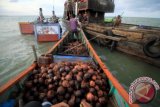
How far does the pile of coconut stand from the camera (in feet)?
8.46

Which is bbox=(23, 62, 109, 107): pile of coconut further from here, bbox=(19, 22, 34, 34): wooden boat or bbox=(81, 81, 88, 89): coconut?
bbox=(19, 22, 34, 34): wooden boat

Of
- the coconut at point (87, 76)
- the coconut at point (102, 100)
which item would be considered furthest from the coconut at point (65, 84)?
the coconut at point (102, 100)

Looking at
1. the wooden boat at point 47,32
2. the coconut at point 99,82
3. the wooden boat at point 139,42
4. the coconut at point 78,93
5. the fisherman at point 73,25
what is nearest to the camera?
the coconut at point 78,93

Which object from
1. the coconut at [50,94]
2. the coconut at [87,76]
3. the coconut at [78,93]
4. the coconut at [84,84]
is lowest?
the coconut at [50,94]

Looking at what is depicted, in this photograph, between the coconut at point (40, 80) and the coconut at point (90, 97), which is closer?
the coconut at point (90, 97)

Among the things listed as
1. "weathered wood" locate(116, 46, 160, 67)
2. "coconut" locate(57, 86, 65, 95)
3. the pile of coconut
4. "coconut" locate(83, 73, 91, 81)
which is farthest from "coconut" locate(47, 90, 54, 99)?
"weathered wood" locate(116, 46, 160, 67)

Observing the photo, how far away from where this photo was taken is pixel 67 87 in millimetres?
2715

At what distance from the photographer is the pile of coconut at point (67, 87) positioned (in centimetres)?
258

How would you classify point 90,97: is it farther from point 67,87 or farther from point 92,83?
point 67,87

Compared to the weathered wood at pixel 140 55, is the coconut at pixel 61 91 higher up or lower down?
higher up

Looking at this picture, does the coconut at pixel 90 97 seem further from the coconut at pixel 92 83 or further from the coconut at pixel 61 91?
the coconut at pixel 61 91

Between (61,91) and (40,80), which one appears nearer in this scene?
(61,91)

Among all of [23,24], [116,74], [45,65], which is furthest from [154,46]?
[23,24]

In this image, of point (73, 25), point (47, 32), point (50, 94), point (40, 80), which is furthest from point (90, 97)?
point (47, 32)
